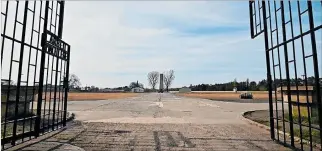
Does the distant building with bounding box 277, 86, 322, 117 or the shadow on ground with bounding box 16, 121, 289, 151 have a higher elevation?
the distant building with bounding box 277, 86, 322, 117

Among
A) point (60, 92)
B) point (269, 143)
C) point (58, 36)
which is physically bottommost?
point (269, 143)

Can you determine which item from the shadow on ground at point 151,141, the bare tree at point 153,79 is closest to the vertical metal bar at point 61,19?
the shadow on ground at point 151,141

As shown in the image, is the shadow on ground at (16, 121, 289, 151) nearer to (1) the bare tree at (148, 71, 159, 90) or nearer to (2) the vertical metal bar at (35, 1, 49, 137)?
(2) the vertical metal bar at (35, 1, 49, 137)

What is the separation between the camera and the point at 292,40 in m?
6.52

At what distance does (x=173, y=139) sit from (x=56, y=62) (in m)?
4.55

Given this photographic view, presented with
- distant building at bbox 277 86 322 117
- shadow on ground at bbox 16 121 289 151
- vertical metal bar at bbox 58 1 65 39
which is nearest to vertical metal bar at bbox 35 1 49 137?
shadow on ground at bbox 16 121 289 151

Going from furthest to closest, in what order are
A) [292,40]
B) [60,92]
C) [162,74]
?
[162,74] < [60,92] < [292,40]

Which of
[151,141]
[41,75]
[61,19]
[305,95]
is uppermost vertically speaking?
[61,19]

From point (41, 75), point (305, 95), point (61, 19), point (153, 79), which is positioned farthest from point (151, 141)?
point (153, 79)

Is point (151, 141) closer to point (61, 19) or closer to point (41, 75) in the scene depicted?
point (41, 75)

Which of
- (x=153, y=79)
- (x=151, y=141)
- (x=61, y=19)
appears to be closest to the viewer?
(x=151, y=141)

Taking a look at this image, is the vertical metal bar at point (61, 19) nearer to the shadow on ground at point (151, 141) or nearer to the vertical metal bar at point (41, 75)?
the vertical metal bar at point (41, 75)

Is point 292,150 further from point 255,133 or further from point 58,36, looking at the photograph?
point 58,36

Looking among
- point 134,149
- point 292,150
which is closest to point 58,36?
point 134,149
